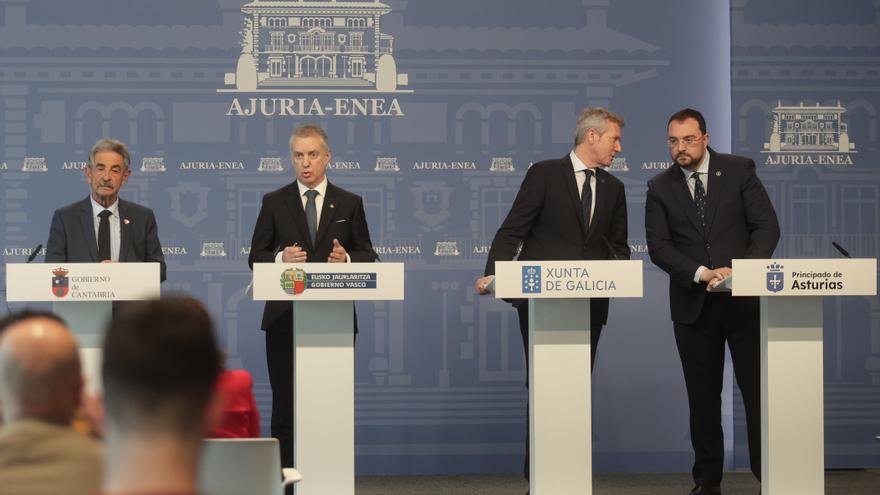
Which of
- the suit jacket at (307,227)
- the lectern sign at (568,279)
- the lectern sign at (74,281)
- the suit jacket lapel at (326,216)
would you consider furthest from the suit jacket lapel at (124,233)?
the lectern sign at (568,279)

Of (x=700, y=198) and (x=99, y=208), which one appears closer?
(x=99, y=208)

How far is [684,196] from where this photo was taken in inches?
218

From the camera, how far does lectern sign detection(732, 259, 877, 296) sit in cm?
470

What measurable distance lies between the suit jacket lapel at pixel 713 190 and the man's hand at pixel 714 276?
14.4 inches

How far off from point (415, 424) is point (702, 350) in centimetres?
222

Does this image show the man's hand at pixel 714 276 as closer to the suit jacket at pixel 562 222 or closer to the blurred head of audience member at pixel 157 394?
the suit jacket at pixel 562 222

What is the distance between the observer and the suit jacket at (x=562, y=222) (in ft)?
17.8

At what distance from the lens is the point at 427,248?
7035 millimetres

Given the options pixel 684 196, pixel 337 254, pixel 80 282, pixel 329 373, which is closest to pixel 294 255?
pixel 337 254

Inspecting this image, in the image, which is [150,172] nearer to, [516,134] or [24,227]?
[24,227]

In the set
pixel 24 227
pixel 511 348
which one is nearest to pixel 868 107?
pixel 511 348

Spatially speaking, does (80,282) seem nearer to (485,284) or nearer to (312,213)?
(312,213)

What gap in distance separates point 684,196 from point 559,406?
1422 mm

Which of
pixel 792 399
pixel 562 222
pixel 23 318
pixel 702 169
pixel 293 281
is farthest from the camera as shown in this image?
pixel 702 169
